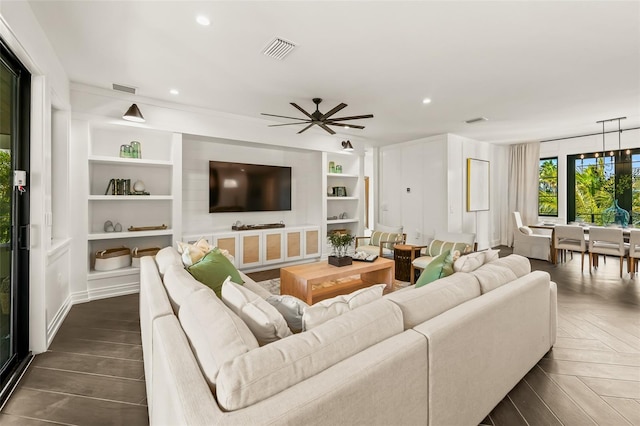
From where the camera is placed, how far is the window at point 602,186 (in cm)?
607

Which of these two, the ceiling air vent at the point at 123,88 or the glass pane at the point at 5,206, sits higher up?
the ceiling air vent at the point at 123,88

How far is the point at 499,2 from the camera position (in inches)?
83.4

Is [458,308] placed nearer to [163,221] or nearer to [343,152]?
[163,221]

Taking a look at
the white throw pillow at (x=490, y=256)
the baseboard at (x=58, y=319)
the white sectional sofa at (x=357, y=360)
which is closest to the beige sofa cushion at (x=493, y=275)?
the white sectional sofa at (x=357, y=360)

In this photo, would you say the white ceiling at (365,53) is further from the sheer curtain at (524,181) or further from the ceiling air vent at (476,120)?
the sheer curtain at (524,181)

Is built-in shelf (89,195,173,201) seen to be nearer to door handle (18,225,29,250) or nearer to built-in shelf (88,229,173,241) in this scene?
built-in shelf (88,229,173,241)

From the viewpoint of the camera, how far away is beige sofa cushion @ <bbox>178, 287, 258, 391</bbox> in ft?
3.39

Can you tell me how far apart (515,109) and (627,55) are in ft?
5.46

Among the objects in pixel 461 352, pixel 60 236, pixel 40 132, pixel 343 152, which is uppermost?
pixel 343 152

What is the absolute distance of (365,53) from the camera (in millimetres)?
2826

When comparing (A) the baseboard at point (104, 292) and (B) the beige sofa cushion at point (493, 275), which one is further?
(A) the baseboard at point (104, 292)

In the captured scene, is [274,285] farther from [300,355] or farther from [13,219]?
[300,355]

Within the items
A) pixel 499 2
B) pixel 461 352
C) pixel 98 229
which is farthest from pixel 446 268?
pixel 98 229

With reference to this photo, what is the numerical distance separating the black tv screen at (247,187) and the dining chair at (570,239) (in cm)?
485
